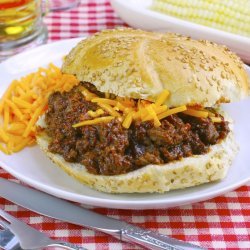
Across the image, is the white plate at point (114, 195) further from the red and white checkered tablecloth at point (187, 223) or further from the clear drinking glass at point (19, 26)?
the clear drinking glass at point (19, 26)

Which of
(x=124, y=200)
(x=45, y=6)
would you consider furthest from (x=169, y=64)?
(x=45, y=6)

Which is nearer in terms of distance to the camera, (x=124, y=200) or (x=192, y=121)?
(x=124, y=200)

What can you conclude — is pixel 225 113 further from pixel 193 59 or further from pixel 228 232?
pixel 228 232

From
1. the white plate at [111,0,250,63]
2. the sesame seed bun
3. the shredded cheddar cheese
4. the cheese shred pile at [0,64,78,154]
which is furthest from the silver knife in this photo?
the white plate at [111,0,250,63]

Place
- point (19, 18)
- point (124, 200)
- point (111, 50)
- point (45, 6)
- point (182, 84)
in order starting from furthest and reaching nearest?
point (45, 6)
point (19, 18)
point (111, 50)
point (182, 84)
point (124, 200)

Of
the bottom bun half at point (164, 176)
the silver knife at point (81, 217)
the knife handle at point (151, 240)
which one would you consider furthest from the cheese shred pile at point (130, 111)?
the knife handle at point (151, 240)

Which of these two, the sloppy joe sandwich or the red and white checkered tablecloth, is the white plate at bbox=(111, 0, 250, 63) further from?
the red and white checkered tablecloth

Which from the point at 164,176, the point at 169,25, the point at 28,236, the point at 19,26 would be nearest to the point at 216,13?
the point at 169,25
